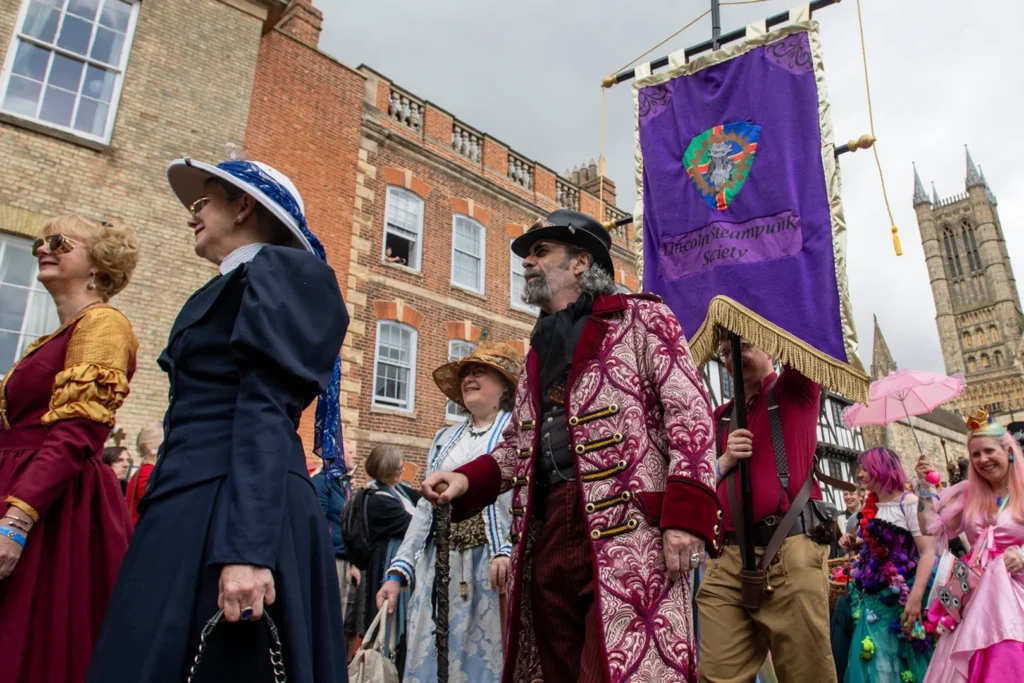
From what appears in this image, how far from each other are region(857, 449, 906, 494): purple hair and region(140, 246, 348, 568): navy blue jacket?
479 centimetres

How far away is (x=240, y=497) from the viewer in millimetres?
1645

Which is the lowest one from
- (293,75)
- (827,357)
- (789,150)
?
(827,357)

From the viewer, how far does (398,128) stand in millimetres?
15852

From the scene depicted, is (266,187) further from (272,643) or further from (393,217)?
(393,217)

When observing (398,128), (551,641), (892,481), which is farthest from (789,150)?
(398,128)

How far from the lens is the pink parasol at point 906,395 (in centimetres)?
719

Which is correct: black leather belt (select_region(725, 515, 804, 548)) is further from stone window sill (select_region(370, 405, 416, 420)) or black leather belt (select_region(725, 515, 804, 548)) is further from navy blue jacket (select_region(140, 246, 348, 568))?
stone window sill (select_region(370, 405, 416, 420))

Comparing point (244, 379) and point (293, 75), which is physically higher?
point (293, 75)

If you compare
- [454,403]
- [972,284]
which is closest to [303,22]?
[454,403]

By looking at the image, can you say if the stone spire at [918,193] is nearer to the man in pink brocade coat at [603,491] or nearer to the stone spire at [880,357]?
the stone spire at [880,357]

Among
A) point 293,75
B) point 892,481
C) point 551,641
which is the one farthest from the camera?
point 293,75

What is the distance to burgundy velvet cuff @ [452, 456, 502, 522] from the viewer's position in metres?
2.67

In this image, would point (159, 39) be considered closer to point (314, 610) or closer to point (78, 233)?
point (78, 233)

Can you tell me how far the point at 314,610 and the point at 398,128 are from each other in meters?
15.2
